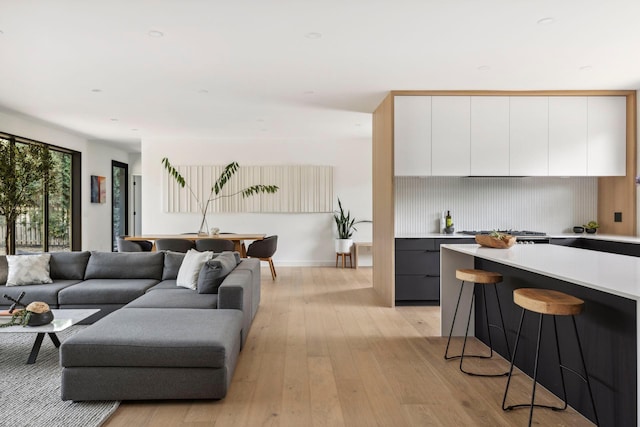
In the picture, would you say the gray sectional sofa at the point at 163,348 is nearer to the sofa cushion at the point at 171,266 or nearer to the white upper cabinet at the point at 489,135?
the sofa cushion at the point at 171,266

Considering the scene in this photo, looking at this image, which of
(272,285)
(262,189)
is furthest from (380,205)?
(262,189)

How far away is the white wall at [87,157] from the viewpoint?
6.74 meters

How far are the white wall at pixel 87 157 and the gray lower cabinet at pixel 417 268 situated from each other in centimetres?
582

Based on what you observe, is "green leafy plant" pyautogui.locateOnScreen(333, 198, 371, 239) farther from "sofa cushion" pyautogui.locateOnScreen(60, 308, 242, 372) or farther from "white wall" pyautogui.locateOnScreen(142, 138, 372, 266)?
"sofa cushion" pyautogui.locateOnScreen(60, 308, 242, 372)

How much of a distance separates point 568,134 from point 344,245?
167 inches

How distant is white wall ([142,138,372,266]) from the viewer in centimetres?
869

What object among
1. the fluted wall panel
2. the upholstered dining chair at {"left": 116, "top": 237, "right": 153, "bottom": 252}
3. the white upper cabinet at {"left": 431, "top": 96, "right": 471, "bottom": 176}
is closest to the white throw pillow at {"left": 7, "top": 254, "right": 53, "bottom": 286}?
the upholstered dining chair at {"left": 116, "top": 237, "right": 153, "bottom": 252}

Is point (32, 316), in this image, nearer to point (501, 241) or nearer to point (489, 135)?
point (501, 241)

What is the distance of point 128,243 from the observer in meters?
6.12

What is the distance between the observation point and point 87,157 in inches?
348

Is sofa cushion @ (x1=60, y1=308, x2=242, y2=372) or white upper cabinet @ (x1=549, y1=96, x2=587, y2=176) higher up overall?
white upper cabinet @ (x1=549, y1=96, x2=587, y2=176)

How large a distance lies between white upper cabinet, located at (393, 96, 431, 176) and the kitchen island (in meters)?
1.93

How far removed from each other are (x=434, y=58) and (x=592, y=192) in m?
3.15

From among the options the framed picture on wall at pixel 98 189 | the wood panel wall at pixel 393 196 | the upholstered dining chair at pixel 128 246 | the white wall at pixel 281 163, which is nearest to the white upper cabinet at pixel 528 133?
the wood panel wall at pixel 393 196
